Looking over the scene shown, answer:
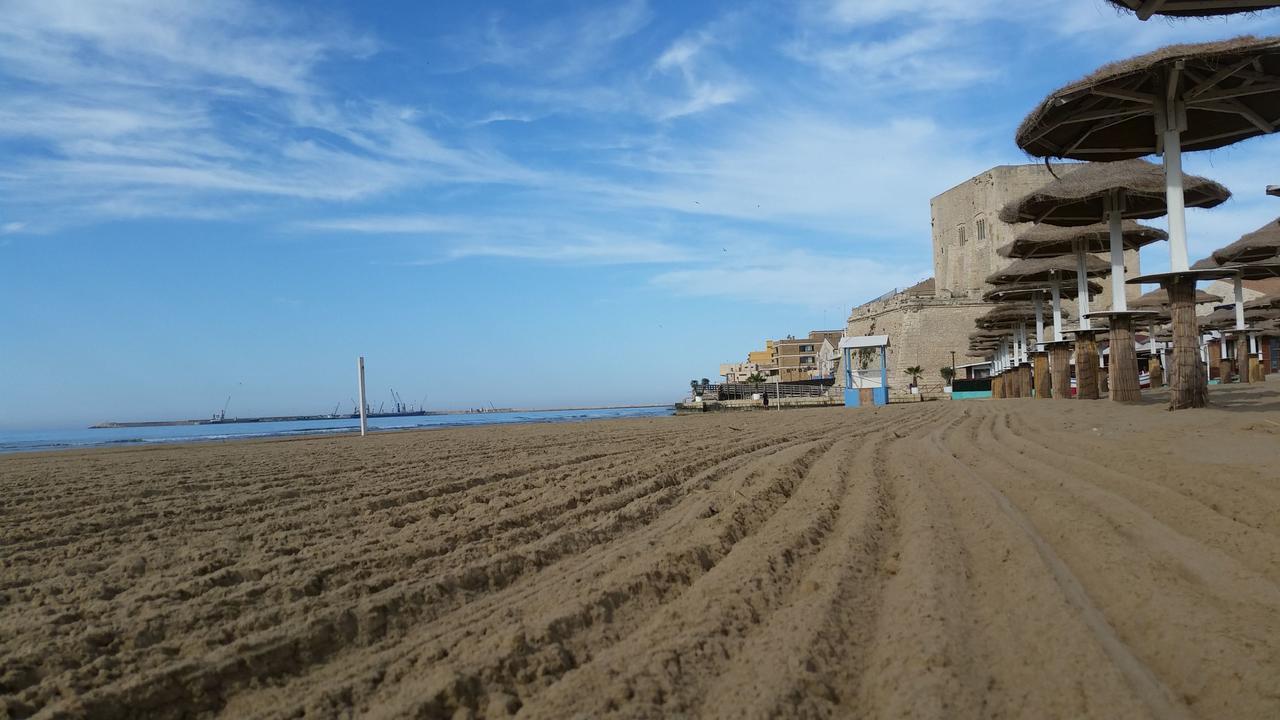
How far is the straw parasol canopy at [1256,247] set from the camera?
19812mm

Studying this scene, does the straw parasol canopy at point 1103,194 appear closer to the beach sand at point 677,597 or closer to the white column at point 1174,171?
the white column at point 1174,171

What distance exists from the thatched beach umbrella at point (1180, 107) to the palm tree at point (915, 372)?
124 feet

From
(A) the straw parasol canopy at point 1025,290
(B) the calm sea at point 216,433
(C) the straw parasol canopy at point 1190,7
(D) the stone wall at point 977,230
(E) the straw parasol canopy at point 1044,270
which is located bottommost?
(B) the calm sea at point 216,433

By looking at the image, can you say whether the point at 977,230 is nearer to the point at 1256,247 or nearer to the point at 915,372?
the point at 915,372

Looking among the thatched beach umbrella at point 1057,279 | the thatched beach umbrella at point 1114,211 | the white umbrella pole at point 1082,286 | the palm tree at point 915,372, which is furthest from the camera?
Result: the palm tree at point 915,372

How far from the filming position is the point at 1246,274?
72.3 feet

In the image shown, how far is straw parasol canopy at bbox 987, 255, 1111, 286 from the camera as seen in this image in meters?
18.5

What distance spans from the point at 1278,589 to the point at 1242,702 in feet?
3.60

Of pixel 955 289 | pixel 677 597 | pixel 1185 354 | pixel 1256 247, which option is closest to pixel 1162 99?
pixel 1185 354

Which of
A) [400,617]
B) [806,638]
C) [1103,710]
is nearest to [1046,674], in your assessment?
[1103,710]

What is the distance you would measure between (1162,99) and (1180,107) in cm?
22

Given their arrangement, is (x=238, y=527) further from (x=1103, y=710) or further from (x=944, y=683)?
(x=1103, y=710)

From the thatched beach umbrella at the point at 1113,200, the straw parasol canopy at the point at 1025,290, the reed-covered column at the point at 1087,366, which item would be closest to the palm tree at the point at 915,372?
the straw parasol canopy at the point at 1025,290

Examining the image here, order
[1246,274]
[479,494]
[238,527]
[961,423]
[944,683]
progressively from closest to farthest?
1. [944,683]
2. [238,527]
3. [479,494]
4. [961,423]
5. [1246,274]
